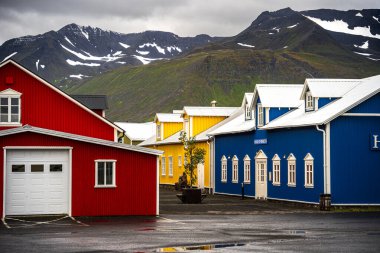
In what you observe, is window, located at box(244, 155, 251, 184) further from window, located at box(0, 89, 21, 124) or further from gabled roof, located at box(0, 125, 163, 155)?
gabled roof, located at box(0, 125, 163, 155)

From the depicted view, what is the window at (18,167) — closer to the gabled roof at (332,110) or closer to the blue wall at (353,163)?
the gabled roof at (332,110)

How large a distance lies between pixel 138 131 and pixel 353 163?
6012cm

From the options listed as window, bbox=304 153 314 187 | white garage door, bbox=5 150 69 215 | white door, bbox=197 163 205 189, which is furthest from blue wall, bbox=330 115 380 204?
white door, bbox=197 163 205 189

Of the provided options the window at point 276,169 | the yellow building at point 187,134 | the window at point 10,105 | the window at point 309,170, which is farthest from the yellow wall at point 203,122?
the window at point 10,105

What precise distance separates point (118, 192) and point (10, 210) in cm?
461

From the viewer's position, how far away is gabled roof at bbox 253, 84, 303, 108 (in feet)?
156

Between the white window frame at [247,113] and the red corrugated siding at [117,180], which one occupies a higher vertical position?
the white window frame at [247,113]

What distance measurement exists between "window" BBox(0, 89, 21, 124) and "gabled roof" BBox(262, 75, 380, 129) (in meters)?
→ 14.1

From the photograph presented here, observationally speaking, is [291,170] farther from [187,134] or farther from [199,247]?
[199,247]

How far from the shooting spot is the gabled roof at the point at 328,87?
42.6 meters

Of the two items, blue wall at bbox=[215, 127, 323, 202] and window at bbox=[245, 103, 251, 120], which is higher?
window at bbox=[245, 103, 251, 120]

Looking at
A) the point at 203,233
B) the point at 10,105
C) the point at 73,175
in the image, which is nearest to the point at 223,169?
the point at 10,105

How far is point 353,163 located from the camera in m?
38.4

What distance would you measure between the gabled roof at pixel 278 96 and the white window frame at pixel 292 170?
5494 mm
